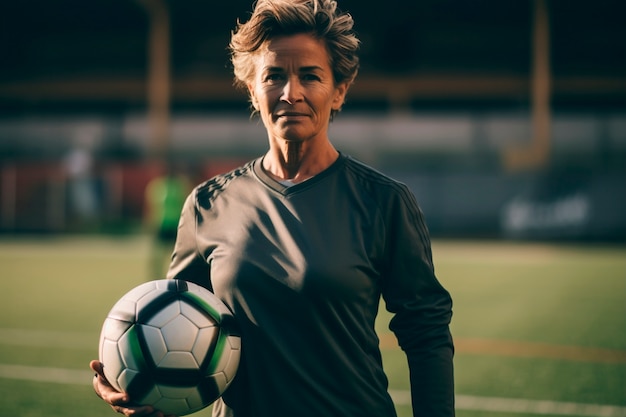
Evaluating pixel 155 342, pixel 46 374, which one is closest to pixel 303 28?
pixel 155 342

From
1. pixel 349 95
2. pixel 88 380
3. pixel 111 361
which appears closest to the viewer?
pixel 111 361

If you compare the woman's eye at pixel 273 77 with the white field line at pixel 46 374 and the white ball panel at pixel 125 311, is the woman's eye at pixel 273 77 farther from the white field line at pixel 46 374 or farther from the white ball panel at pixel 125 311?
the white field line at pixel 46 374

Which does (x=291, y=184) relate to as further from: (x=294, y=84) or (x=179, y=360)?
(x=179, y=360)

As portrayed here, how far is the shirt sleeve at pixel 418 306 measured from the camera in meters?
2.05

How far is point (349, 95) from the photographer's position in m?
28.5

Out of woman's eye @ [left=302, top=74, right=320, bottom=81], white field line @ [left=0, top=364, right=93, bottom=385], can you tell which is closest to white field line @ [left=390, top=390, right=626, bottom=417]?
white field line @ [left=0, top=364, right=93, bottom=385]

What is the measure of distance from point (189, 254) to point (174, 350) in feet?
0.93

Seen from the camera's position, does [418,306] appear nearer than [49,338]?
Yes

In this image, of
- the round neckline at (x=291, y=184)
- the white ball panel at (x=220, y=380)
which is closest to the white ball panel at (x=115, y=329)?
the white ball panel at (x=220, y=380)

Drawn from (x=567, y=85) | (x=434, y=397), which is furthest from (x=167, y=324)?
(x=567, y=85)

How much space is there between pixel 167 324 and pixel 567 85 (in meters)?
27.1

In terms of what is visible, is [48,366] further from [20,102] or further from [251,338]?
[20,102]

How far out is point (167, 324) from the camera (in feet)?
7.39

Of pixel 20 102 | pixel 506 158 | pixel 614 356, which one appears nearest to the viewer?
pixel 614 356
